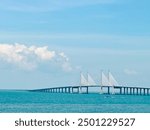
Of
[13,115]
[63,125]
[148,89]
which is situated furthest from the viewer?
[148,89]

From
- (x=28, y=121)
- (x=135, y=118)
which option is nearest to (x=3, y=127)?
(x=28, y=121)

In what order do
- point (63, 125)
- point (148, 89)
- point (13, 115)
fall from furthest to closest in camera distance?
point (148, 89), point (13, 115), point (63, 125)

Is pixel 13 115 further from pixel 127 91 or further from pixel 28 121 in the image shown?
pixel 127 91

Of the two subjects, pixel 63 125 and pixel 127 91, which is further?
pixel 127 91

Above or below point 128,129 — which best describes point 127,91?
below

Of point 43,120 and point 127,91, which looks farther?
point 127,91

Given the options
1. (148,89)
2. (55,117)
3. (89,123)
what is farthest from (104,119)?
(148,89)

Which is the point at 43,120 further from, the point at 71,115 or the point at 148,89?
the point at 148,89

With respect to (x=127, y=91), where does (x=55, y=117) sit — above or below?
above
